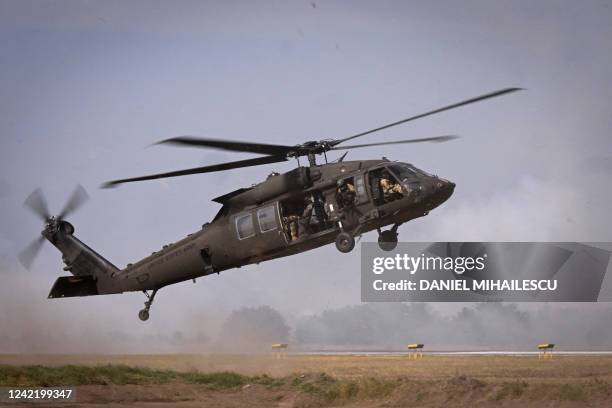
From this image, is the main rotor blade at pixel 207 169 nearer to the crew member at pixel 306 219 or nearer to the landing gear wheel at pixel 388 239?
the crew member at pixel 306 219

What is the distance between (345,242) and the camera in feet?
88.7

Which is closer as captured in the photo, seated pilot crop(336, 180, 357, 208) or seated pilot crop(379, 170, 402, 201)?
seated pilot crop(379, 170, 402, 201)

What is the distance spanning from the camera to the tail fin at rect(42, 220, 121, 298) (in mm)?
33312

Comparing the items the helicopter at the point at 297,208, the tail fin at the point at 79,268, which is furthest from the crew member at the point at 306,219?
the tail fin at the point at 79,268

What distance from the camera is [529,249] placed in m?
58.8

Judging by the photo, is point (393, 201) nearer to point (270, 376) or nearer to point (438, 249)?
point (270, 376)

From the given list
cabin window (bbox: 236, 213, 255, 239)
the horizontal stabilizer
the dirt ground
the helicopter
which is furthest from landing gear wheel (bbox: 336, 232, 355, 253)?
the horizontal stabilizer

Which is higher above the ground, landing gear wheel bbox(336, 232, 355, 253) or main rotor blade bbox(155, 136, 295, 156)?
main rotor blade bbox(155, 136, 295, 156)

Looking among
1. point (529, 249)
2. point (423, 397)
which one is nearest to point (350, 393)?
point (423, 397)

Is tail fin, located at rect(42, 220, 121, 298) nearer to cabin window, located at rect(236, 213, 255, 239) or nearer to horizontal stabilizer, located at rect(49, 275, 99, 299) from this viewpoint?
horizontal stabilizer, located at rect(49, 275, 99, 299)

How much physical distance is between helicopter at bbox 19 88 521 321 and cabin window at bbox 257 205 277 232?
3cm

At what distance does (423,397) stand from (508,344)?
35298mm

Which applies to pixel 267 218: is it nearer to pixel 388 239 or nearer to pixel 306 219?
pixel 306 219

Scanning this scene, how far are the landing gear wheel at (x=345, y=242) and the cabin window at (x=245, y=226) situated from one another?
336 centimetres
